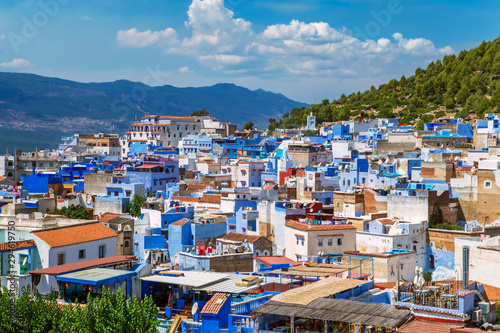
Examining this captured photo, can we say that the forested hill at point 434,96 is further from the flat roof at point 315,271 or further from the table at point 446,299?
the table at point 446,299

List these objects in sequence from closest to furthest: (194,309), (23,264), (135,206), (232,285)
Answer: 1. (194,309)
2. (232,285)
3. (23,264)
4. (135,206)

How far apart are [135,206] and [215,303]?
2541cm

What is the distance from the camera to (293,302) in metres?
12.1

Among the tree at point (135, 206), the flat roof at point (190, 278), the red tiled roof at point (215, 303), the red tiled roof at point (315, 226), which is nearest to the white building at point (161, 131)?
the tree at point (135, 206)

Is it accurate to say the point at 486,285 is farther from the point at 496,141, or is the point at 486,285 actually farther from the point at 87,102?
the point at 87,102

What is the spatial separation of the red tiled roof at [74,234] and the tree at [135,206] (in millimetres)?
17583

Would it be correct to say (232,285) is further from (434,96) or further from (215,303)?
(434,96)

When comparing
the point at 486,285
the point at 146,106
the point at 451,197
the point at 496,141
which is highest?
the point at 146,106

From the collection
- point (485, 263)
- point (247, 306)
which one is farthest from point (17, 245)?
point (485, 263)

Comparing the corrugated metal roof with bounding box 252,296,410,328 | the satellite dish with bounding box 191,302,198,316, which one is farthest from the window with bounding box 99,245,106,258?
the corrugated metal roof with bounding box 252,296,410,328

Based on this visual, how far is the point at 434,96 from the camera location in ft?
228

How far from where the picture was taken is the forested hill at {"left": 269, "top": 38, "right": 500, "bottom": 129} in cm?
6262

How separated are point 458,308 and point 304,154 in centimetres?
3585

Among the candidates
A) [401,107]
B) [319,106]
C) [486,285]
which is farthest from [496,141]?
[319,106]
